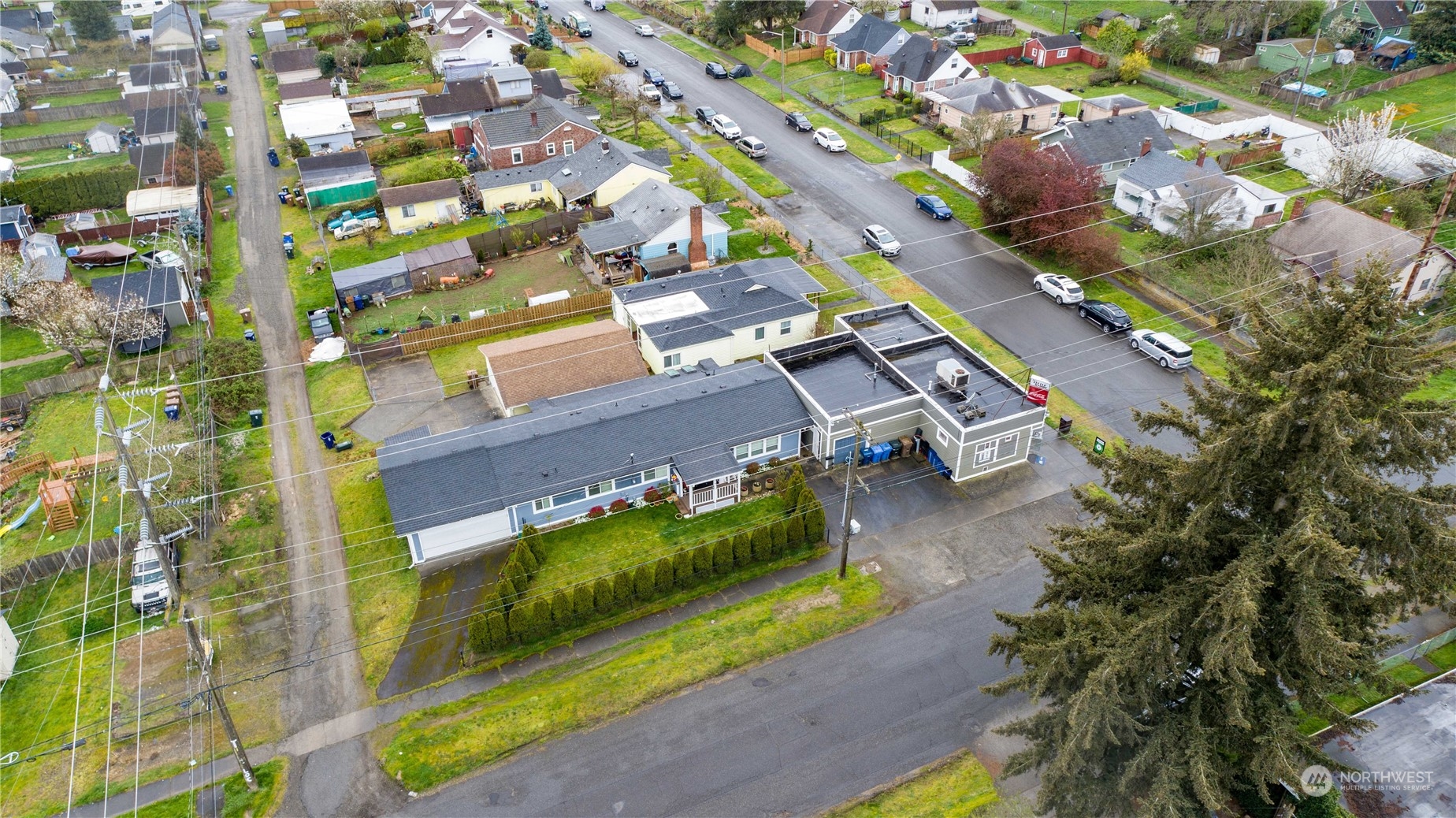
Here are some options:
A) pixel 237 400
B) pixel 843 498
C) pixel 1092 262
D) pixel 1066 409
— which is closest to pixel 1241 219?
pixel 1092 262

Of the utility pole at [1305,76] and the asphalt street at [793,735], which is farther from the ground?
the asphalt street at [793,735]

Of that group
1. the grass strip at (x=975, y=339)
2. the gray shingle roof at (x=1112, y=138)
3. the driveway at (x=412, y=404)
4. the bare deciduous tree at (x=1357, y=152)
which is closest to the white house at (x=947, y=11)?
the gray shingle roof at (x=1112, y=138)

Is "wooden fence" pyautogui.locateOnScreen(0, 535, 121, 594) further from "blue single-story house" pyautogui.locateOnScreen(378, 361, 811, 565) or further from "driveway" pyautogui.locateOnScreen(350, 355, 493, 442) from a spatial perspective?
"driveway" pyautogui.locateOnScreen(350, 355, 493, 442)

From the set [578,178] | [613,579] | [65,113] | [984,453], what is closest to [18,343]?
[578,178]

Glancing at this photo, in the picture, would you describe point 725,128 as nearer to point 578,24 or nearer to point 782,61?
point 782,61

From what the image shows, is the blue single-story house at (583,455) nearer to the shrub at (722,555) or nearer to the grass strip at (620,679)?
the shrub at (722,555)

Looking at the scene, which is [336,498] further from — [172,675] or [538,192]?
[538,192]
